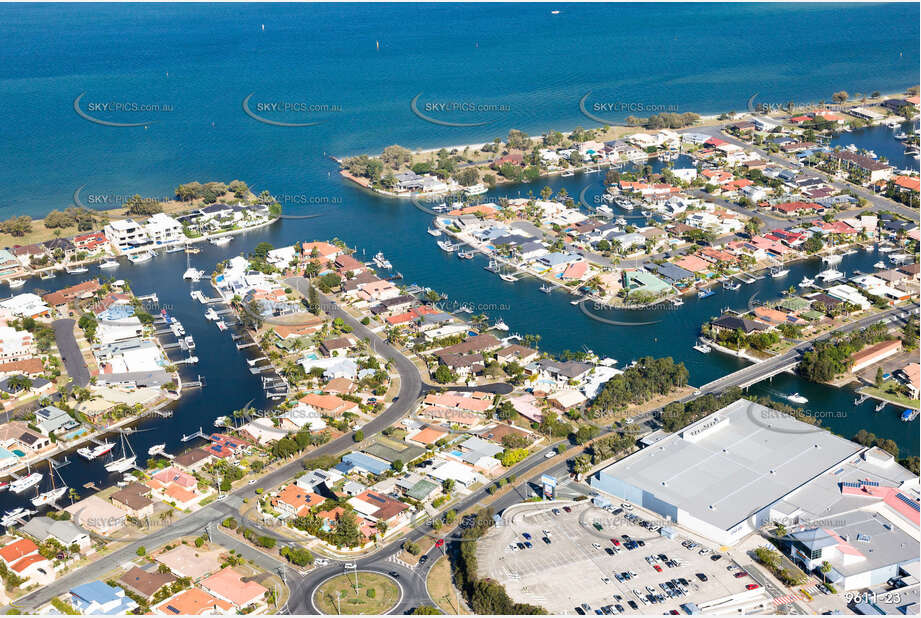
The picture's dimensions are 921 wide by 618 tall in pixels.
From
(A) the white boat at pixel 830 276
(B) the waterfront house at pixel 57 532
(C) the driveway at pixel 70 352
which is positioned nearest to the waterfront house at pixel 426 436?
(B) the waterfront house at pixel 57 532

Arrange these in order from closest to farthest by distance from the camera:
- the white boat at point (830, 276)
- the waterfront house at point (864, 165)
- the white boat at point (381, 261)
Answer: the white boat at point (830, 276), the white boat at point (381, 261), the waterfront house at point (864, 165)

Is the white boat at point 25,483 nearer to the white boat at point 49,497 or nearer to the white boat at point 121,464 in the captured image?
the white boat at point 49,497

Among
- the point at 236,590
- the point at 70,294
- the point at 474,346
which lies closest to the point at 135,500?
the point at 236,590

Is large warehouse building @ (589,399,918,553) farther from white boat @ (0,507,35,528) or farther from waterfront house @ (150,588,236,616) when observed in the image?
white boat @ (0,507,35,528)

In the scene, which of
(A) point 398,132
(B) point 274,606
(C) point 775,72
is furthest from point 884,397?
(C) point 775,72

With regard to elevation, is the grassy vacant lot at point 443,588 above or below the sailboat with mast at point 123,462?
above

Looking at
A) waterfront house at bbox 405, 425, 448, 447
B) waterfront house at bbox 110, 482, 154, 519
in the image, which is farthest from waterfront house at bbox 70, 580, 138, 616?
waterfront house at bbox 405, 425, 448, 447

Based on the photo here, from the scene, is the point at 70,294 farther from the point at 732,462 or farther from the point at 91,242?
the point at 732,462

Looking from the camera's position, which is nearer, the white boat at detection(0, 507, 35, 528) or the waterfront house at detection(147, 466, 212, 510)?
the white boat at detection(0, 507, 35, 528)
